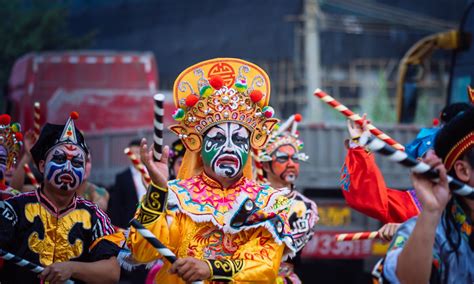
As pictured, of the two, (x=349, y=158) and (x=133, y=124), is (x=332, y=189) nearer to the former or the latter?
(x=133, y=124)

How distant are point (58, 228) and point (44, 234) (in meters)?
0.09

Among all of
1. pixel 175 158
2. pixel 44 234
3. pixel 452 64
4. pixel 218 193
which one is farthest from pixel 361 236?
pixel 452 64

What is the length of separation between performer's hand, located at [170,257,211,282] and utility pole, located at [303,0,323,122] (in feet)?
86.1

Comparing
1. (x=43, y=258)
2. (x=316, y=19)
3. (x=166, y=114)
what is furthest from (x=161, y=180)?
(x=316, y=19)

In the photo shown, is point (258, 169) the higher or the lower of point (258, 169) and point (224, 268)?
the lower

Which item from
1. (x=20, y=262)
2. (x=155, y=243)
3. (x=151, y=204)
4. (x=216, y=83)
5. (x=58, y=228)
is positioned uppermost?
(x=216, y=83)

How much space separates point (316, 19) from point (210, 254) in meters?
27.6

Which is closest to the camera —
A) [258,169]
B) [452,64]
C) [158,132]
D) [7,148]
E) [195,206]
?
[158,132]

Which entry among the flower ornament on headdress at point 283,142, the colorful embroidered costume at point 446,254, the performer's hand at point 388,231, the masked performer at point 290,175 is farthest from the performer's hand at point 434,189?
the flower ornament on headdress at point 283,142

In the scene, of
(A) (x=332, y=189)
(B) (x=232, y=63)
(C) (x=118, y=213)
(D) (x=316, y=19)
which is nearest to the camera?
(B) (x=232, y=63)

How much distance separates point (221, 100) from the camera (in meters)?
5.88

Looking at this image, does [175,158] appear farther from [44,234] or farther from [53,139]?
[44,234]

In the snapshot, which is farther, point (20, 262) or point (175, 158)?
point (175, 158)

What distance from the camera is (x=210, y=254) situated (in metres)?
5.56
